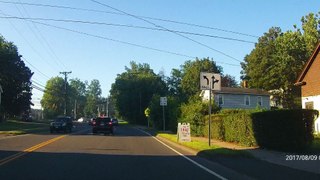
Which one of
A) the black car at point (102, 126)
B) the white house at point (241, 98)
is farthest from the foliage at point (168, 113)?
the white house at point (241, 98)

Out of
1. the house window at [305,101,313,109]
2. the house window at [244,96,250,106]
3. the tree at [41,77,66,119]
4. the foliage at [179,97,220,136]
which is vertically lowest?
the foliage at [179,97,220,136]

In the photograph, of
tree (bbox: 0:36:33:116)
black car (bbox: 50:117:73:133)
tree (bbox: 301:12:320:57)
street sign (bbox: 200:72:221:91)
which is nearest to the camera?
street sign (bbox: 200:72:221:91)

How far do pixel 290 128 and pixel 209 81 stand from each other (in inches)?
207

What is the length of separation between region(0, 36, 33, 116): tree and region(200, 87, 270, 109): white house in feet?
99.4

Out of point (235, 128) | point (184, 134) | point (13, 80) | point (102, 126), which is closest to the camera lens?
point (235, 128)

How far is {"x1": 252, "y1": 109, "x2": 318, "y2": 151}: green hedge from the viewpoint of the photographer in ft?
67.2

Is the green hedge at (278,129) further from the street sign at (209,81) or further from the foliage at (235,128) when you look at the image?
the street sign at (209,81)

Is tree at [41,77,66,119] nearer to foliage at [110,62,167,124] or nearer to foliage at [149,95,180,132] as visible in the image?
foliage at [110,62,167,124]

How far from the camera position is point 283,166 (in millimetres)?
16328

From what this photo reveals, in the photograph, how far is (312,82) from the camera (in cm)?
3791

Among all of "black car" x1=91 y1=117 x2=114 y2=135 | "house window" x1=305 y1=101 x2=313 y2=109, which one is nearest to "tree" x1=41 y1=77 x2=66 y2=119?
"black car" x1=91 y1=117 x2=114 y2=135

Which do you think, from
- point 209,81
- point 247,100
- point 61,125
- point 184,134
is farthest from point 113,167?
point 247,100

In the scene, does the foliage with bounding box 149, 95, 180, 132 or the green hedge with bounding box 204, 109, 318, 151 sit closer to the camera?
the green hedge with bounding box 204, 109, 318, 151

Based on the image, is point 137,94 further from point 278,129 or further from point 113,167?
point 113,167
